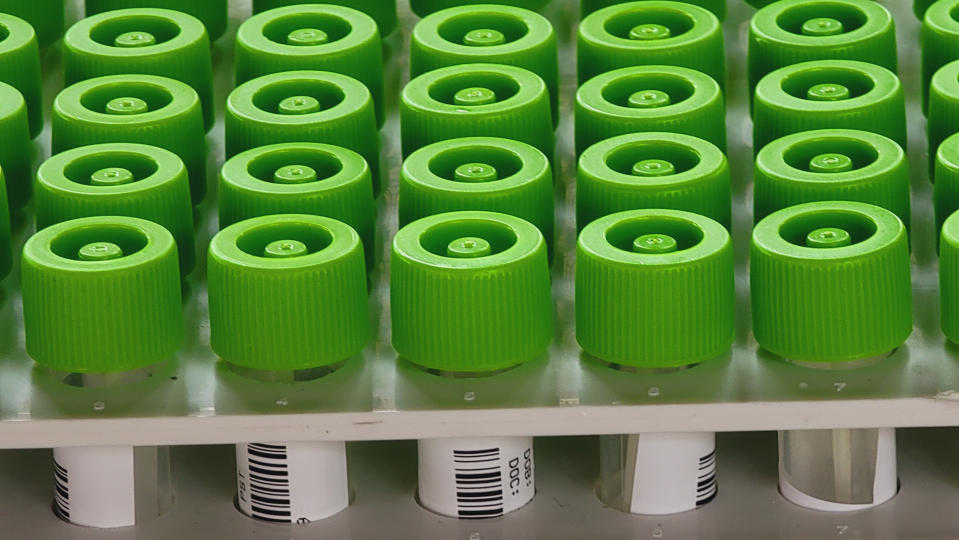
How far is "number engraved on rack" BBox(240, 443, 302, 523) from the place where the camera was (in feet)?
3.57

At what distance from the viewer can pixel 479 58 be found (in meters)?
1.29

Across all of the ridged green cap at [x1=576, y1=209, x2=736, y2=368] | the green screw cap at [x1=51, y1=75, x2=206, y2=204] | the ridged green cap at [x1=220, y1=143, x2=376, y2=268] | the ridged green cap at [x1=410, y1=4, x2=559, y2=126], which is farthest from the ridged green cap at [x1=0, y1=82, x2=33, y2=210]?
the ridged green cap at [x1=576, y1=209, x2=736, y2=368]

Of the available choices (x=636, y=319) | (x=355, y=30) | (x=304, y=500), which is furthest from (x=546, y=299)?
(x=355, y=30)

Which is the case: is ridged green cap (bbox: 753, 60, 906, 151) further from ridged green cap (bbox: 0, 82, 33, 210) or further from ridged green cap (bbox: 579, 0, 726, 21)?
ridged green cap (bbox: 0, 82, 33, 210)

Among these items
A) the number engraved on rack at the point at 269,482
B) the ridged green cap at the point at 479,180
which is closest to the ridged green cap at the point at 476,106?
the ridged green cap at the point at 479,180

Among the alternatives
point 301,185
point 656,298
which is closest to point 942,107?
point 656,298

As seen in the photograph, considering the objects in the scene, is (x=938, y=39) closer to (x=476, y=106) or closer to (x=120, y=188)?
(x=476, y=106)

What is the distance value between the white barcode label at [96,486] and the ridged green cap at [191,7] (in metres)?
0.42

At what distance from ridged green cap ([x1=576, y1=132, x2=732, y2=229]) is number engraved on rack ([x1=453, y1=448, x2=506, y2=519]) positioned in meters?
0.15

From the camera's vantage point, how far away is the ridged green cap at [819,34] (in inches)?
51.4

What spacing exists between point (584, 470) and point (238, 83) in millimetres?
357

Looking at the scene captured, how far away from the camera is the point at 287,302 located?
105cm

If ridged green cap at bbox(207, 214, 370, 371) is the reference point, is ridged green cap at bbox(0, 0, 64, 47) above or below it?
above

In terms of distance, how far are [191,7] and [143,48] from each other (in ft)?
0.35
